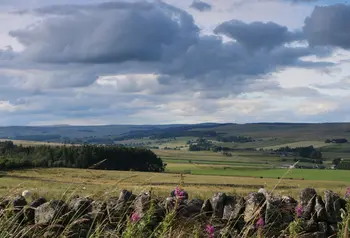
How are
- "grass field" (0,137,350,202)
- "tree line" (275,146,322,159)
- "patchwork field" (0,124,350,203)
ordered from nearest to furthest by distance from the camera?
"grass field" (0,137,350,202) < "patchwork field" (0,124,350,203) < "tree line" (275,146,322,159)

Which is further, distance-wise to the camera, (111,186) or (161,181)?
(161,181)

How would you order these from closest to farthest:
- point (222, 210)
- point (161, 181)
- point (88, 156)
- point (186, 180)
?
point (222, 210)
point (161, 181)
point (186, 180)
point (88, 156)

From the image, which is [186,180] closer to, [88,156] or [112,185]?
[88,156]

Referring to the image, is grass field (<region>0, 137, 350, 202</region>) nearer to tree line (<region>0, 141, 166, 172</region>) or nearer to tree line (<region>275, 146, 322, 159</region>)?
tree line (<region>275, 146, 322, 159</region>)

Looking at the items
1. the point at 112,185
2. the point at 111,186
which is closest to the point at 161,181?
the point at 111,186

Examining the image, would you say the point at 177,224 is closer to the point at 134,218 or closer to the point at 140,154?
the point at 134,218

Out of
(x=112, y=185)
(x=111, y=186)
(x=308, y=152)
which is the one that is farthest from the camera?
(x=308, y=152)

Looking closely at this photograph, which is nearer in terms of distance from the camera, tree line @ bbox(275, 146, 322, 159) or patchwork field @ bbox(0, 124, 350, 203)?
patchwork field @ bbox(0, 124, 350, 203)

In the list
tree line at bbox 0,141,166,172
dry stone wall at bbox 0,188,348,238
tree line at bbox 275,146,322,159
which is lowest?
tree line at bbox 275,146,322,159

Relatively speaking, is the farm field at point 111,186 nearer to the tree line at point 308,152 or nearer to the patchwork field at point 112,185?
the patchwork field at point 112,185

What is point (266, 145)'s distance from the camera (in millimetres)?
187625

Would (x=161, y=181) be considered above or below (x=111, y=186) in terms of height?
below

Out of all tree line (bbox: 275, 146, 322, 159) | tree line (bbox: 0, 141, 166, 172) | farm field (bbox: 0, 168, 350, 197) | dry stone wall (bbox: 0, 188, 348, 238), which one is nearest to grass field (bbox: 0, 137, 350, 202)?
farm field (bbox: 0, 168, 350, 197)

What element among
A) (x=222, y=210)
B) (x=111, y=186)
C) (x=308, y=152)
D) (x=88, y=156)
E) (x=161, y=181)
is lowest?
(x=308, y=152)
